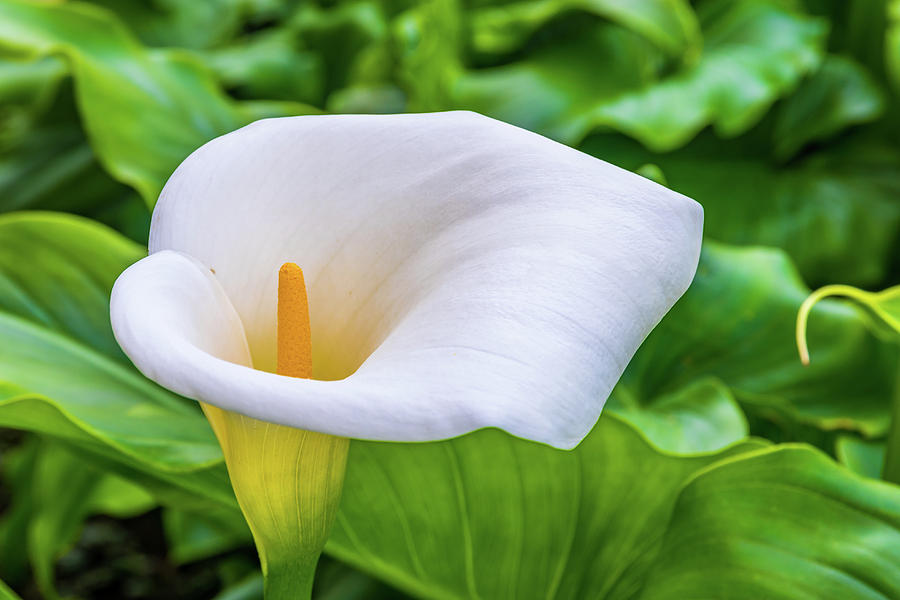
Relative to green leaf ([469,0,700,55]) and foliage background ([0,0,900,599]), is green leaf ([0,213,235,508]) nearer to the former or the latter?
foliage background ([0,0,900,599])

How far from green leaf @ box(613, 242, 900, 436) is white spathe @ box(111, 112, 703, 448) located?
1.15 feet

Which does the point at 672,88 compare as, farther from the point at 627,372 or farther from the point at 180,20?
the point at 180,20

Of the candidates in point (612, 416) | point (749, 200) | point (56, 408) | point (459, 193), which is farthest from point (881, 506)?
point (749, 200)

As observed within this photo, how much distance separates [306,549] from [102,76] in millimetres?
579

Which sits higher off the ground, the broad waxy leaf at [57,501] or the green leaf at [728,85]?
the green leaf at [728,85]

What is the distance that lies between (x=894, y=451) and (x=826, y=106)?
0.65 m

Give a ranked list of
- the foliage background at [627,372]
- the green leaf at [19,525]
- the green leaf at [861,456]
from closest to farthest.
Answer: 1. the foliage background at [627,372]
2. the green leaf at [861,456]
3. the green leaf at [19,525]

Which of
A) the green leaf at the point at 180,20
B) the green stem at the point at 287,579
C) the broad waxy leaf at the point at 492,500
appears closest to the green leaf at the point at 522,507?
the broad waxy leaf at the point at 492,500

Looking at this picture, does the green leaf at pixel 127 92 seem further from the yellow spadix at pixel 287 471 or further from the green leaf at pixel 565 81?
the yellow spadix at pixel 287 471

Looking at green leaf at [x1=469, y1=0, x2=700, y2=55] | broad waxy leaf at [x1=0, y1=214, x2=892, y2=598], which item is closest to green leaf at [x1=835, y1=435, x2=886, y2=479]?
broad waxy leaf at [x1=0, y1=214, x2=892, y2=598]

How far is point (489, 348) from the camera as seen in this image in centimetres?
25

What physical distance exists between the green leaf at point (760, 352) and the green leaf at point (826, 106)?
444 millimetres

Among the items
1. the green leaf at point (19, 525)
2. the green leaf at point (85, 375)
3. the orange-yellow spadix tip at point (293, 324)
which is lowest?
the green leaf at point (19, 525)

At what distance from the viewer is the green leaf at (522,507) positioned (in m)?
0.46
